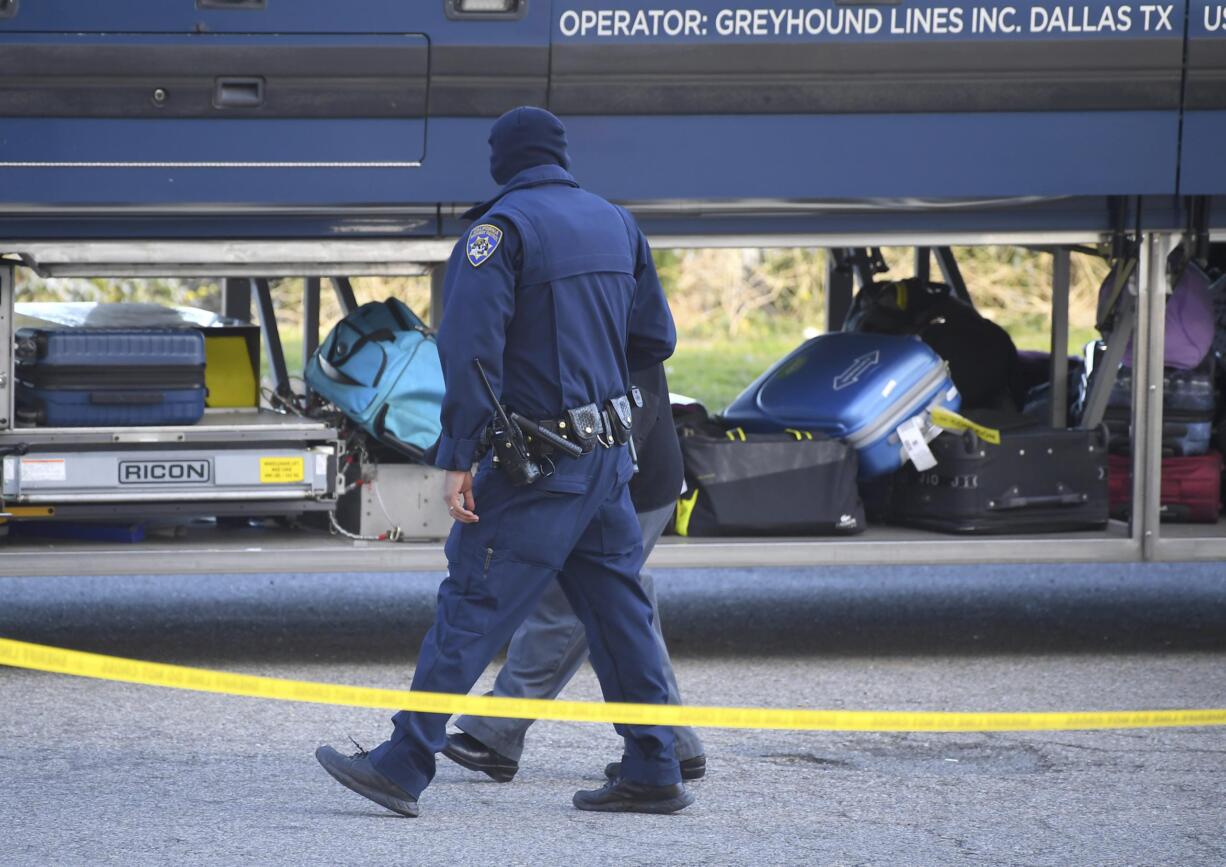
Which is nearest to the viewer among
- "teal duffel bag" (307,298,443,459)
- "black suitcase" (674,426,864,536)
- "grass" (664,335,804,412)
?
"teal duffel bag" (307,298,443,459)

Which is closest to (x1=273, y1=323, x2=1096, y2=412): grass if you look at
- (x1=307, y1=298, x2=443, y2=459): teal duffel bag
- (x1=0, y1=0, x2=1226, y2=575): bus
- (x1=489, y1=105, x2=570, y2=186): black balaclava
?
(x1=307, y1=298, x2=443, y2=459): teal duffel bag

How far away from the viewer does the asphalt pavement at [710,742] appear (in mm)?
4578

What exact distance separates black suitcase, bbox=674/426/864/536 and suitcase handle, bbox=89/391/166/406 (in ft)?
5.92

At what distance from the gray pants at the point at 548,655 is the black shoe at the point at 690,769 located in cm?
2

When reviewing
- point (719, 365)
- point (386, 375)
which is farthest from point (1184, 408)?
point (719, 365)

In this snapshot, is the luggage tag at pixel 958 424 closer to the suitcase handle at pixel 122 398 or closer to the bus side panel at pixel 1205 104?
the bus side panel at pixel 1205 104

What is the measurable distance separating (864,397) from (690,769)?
6.76ft

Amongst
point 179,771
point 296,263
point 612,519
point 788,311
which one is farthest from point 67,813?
point 788,311

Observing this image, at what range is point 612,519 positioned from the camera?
15.7ft

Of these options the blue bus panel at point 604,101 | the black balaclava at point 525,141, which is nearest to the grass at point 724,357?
the blue bus panel at point 604,101

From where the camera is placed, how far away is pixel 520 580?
4.66 metres

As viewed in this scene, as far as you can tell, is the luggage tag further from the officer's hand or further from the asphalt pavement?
the officer's hand

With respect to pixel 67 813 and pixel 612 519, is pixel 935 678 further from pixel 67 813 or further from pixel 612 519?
pixel 67 813

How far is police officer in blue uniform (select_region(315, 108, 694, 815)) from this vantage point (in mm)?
4574
